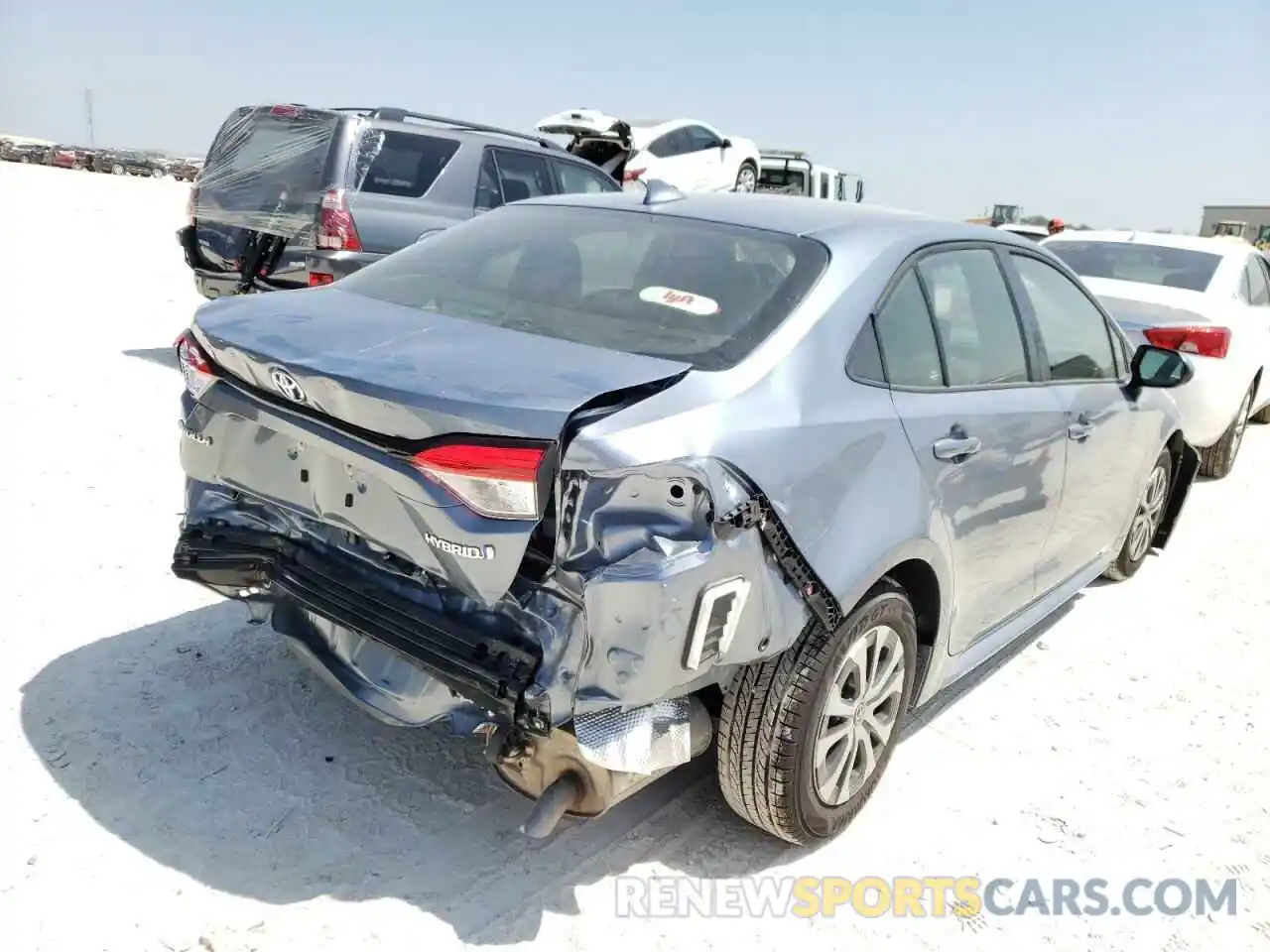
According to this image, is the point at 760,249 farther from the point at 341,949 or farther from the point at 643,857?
the point at 341,949

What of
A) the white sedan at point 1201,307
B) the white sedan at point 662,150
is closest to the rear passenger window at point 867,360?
the white sedan at point 1201,307

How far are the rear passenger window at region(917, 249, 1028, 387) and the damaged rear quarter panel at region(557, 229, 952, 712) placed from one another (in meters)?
0.51

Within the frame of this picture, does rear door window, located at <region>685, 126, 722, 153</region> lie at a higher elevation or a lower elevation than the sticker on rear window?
higher

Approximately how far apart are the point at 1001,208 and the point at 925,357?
29.4 m

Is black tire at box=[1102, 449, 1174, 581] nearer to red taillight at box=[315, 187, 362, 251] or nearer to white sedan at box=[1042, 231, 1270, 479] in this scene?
white sedan at box=[1042, 231, 1270, 479]

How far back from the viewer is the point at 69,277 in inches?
439

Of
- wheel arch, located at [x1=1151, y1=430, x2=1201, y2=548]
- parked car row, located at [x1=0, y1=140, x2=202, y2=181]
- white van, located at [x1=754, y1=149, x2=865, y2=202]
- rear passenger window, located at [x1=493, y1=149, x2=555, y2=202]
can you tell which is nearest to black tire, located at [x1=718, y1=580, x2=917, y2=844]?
wheel arch, located at [x1=1151, y1=430, x2=1201, y2=548]

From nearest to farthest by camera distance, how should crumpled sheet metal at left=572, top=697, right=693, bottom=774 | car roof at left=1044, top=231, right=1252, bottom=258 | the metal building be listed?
crumpled sheet metal at left=572, top=697, right=693, bottom=774 → car roof at left=1044, top=231, right=1252, bottom=258 → the metal building

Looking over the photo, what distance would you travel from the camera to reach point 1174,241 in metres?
7.77

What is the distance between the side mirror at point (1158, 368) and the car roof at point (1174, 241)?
13.5ft

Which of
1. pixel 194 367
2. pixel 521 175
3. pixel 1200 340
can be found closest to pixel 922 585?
pixel 194 367

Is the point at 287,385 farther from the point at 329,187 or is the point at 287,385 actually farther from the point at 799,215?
the point at 329,187

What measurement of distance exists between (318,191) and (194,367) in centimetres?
454

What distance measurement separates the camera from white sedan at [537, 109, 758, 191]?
13.1 metres
